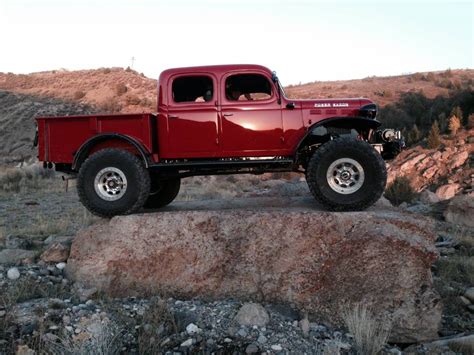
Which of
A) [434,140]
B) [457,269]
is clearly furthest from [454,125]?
[457,269]

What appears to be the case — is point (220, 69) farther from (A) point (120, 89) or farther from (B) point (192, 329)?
(A) point (120, 89)

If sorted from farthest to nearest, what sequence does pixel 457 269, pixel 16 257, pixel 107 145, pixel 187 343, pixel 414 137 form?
pixel 414 137, pixel 457 269, pixel 16 257, pixel 107 145, pixel 187 343

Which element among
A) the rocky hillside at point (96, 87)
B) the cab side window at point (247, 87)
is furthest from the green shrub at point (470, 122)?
the cab side window at point (247, 87)

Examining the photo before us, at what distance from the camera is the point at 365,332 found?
5238mm

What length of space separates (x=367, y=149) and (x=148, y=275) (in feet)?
10.9

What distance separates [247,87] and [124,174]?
2.18 meters

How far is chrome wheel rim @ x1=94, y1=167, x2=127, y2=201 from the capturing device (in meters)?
6.91

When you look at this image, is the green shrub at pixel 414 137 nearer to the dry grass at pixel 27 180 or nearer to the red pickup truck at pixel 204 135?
the dry grass at pixel 27 180

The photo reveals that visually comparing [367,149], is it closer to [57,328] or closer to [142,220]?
[142,220]

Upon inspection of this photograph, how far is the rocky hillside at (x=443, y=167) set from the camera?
21.8m

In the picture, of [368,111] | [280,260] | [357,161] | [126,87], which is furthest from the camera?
[126,87]

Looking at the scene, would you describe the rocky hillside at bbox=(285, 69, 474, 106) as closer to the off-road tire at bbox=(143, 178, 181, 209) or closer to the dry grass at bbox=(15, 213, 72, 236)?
the dry grass at bbox=(15, 213, 72, 236)

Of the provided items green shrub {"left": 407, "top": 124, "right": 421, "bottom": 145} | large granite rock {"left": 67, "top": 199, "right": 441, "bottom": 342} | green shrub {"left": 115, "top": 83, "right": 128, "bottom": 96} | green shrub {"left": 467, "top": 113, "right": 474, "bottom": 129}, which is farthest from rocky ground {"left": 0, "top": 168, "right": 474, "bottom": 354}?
green shrub {"left": 115, "top": 83, "right": 128, "bottom": 96}

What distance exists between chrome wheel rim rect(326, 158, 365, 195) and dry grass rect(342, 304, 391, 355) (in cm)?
159
